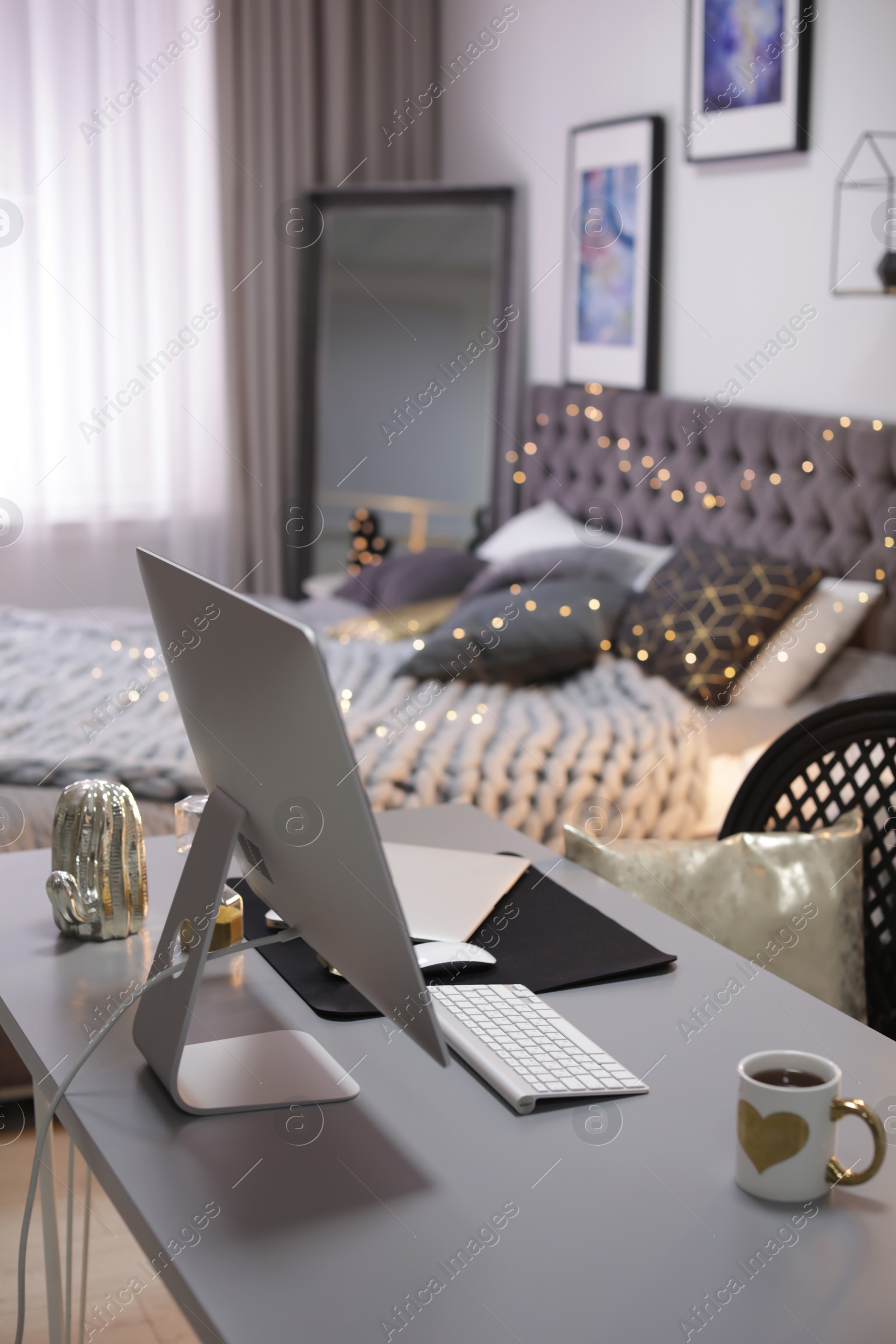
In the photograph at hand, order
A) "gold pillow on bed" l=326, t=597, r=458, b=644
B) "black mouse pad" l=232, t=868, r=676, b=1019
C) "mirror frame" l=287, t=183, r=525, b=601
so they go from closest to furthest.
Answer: "black mouse pad" l=232, t=868, r=676, b=1019 → "gold pillow on bed" l=326, t=597, r=458, b=644 → "mirror frame" l=287, t=183, r=525, b=601

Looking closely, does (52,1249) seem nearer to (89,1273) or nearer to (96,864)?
(96,864)

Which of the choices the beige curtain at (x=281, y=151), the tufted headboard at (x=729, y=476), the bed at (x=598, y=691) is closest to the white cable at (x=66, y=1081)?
the bed at (x=598, y=691)

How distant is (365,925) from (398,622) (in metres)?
2.71

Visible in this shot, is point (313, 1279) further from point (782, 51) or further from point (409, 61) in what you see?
point (409, 61)

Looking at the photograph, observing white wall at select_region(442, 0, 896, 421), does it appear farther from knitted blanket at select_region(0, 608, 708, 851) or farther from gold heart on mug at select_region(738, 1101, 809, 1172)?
gold heart on mug at select_region(738, 1101, 809, 1172)

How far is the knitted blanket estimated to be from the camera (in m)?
2.33

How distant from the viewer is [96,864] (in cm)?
131

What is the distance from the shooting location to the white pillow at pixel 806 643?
2.85 metres

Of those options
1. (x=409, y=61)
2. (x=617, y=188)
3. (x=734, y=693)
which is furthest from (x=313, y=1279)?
(x=409, y=61)

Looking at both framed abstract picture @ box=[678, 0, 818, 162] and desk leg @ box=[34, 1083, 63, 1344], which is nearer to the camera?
desk leg @ box=[34, 1083, 63, 1344]

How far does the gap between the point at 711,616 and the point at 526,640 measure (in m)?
0.43

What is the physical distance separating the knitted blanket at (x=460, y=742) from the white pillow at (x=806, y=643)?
25 centimetres

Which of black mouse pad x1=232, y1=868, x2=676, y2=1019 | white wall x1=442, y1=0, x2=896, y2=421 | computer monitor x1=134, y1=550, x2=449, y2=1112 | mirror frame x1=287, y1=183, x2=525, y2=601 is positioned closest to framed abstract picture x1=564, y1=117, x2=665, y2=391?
white wall x1=442, y1=0, x2=896, y2=421

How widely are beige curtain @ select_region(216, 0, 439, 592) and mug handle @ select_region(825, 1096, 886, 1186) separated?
4050 millimetres
